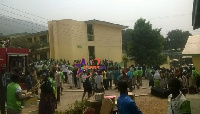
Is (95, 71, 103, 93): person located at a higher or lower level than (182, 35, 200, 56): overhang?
lower

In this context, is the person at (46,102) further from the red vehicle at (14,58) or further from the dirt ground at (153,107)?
the red vehicle at (14,58)

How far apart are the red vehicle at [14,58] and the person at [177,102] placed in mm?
12763

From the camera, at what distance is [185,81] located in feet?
47.5

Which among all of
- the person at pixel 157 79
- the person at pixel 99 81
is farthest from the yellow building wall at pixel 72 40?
the person at pixel 157 79

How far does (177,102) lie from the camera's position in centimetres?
379

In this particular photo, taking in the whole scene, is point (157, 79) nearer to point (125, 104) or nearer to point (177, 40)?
point (125, 104)

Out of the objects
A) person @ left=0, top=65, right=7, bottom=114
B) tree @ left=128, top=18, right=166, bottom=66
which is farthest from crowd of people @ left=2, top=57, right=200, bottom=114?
tree @ left=128, top=18, right=166, bottom=66

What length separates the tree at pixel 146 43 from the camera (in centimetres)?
3152

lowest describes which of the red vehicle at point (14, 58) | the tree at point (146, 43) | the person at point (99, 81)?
the person at point (99, 81)

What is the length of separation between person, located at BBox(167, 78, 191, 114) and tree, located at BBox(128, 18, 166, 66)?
2808 centimetres

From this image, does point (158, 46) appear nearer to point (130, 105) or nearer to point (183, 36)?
point (130, 105)

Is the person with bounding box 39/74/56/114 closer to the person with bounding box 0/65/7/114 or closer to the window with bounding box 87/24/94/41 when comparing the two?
the person with bounding box 0/65/7/114

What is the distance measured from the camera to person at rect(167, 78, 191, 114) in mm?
3674

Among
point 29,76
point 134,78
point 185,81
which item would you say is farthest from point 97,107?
point 134,78
